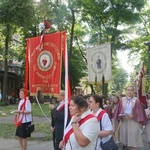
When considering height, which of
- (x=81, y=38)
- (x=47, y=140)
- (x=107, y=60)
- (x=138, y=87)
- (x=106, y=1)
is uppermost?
(x=106, y=1)

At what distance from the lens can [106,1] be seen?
106 ft

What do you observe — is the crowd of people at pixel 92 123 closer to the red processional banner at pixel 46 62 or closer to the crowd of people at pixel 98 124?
the crowd of people at pixel 98 124

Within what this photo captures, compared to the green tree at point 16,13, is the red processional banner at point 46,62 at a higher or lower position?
lower

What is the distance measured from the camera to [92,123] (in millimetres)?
3842

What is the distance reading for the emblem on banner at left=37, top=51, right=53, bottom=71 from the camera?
659 cm

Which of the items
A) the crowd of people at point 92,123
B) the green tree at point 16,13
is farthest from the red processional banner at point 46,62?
the green tree at point 16,13

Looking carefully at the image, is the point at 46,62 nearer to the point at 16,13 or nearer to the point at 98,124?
the point at 98,124

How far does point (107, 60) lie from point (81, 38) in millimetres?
28429

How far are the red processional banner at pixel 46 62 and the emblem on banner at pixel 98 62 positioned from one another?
12.4 feet

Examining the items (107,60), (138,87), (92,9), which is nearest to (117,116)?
(107,60)

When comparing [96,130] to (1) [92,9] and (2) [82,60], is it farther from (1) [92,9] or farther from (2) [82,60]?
(2) [82,60]

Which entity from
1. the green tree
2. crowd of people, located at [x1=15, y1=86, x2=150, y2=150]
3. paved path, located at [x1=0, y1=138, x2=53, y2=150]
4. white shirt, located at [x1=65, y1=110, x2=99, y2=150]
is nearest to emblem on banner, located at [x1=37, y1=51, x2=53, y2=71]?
crowd of people, located at [x1=15, y1=86, x2=150, y2=150]

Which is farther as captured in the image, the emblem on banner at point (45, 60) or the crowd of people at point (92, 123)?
the emblem on banner at point (45, 60)

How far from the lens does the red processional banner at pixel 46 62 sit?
642 centimetres
